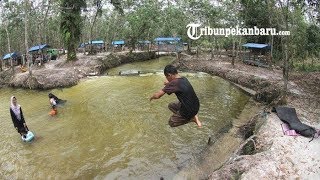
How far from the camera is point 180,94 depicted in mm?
6555

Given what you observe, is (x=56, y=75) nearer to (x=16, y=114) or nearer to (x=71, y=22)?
(x=71, y=22)

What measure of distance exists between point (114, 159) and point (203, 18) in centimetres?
2943

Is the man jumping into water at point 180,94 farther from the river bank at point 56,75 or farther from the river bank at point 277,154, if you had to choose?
the river bank at point 56,75

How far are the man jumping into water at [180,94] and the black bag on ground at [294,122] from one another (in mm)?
4269

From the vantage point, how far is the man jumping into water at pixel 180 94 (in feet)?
21.0

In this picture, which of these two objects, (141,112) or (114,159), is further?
(141,112)

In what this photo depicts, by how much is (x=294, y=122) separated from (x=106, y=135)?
7.05 metres

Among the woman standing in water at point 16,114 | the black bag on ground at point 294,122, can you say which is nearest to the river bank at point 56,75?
the woman standing in water at point 16,114

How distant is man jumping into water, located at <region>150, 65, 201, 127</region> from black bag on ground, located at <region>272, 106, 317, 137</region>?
4.27m

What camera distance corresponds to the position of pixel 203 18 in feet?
121

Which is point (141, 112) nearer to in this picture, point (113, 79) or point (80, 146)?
point (80, 146)

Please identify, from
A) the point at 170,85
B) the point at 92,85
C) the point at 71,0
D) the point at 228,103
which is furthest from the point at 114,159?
the point at 71,0

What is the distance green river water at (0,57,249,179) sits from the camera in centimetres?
980

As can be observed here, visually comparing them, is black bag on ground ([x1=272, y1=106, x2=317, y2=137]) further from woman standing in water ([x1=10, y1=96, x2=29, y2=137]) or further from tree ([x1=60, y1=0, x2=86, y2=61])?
tree ([x1=60, y1=0, x2=86, y2=61])
